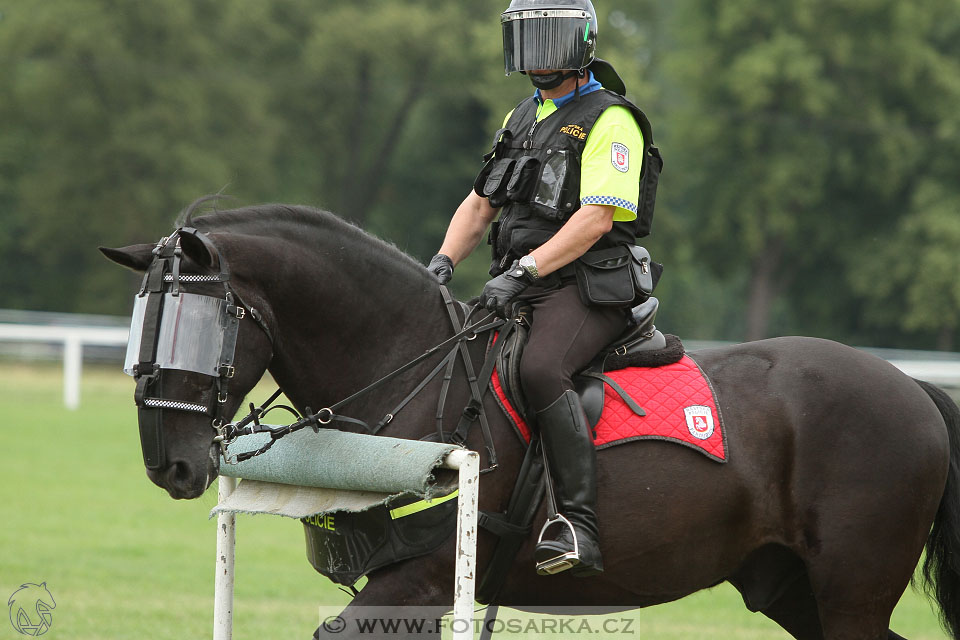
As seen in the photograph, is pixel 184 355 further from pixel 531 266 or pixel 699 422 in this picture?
pixel 699 422

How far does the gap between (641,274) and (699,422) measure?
66 centimetres

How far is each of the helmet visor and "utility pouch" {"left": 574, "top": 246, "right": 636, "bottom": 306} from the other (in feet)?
2.55

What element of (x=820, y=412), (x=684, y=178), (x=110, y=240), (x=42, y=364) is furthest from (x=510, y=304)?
(x=684, y=178)

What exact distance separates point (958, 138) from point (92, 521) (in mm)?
31747

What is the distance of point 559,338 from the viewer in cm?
445

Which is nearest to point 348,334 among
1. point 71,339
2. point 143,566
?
point 143,566

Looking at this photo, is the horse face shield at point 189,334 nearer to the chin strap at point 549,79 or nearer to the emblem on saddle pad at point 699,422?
the chin strap at point 549,79

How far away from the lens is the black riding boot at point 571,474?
4.34m

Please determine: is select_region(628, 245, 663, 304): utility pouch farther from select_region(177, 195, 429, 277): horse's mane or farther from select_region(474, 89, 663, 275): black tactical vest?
select_region(177, 195, 429, 277): horse's mane

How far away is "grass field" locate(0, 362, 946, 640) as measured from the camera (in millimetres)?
7480
